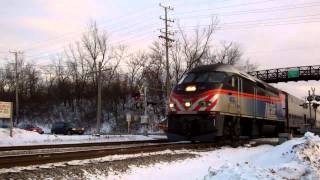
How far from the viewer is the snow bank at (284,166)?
383 inches

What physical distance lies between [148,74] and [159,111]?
22.1 ft

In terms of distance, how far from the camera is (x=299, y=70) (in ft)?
212

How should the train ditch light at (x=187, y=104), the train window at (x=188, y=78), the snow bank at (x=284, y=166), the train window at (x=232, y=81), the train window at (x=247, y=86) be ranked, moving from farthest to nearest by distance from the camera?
the train window at (x=247, y=86)
the train window at (x=188, y=78)
the train window at (x=232, y=81)
the train ditch light at (x=187, y=104)
the snow bank at (x=284, y=166)

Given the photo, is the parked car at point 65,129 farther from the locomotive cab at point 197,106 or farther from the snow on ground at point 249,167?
the snow on ground at point 249,167

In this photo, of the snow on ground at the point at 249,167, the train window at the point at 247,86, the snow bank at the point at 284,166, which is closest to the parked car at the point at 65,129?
the train window at the point at 247,86

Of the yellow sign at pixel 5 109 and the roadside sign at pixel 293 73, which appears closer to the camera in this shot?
the yellow sign at pixel 5 109

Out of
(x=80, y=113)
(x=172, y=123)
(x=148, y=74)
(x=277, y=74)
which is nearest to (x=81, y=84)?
(x=80, y=113)

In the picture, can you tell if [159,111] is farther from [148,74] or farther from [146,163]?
[146,163]

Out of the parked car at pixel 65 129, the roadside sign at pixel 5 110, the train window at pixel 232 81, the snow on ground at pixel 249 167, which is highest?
the train window at pixel 232 81

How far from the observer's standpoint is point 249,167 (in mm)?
10031

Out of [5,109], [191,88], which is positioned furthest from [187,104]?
[5,109]

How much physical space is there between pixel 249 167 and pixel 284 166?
5.06 feet

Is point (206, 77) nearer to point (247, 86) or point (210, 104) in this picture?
point (210, 104)

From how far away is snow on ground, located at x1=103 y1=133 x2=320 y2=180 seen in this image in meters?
9.92
